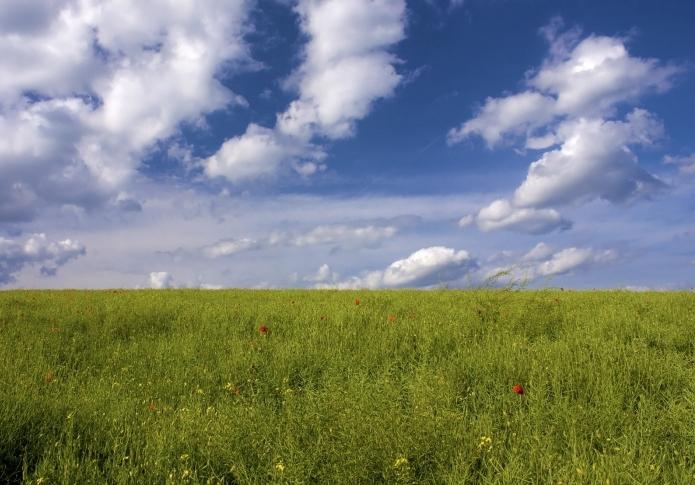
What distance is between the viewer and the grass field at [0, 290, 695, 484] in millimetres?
3820

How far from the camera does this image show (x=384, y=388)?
528 centimetres

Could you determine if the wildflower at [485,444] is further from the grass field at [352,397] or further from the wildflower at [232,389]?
the wildflower at [232,389]

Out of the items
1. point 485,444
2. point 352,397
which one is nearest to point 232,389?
point 352,397

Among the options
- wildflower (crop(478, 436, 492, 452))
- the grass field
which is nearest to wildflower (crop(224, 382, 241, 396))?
the grass field

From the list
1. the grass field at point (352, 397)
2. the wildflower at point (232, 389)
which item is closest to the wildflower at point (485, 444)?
the grass field at point (352, 397)

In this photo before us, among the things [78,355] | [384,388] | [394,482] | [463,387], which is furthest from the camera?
[78,355]

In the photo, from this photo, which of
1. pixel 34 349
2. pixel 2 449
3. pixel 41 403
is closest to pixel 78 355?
pixel 34 349

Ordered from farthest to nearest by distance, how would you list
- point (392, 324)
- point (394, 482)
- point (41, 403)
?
point (392, 324) → point (41, 403) → point (394, 482)

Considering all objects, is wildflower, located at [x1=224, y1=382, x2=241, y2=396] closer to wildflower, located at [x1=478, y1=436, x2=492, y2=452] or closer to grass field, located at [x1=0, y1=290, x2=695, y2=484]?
grass field, located at [x1=0, y1=290, x2=695, y2=484]

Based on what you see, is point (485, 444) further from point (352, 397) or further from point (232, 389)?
point (232, 389)

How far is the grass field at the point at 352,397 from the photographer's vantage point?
382cm

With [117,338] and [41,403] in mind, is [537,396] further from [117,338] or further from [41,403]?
[117,338]

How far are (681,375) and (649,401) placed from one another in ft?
3.26

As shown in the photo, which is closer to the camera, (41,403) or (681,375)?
(41,403)
